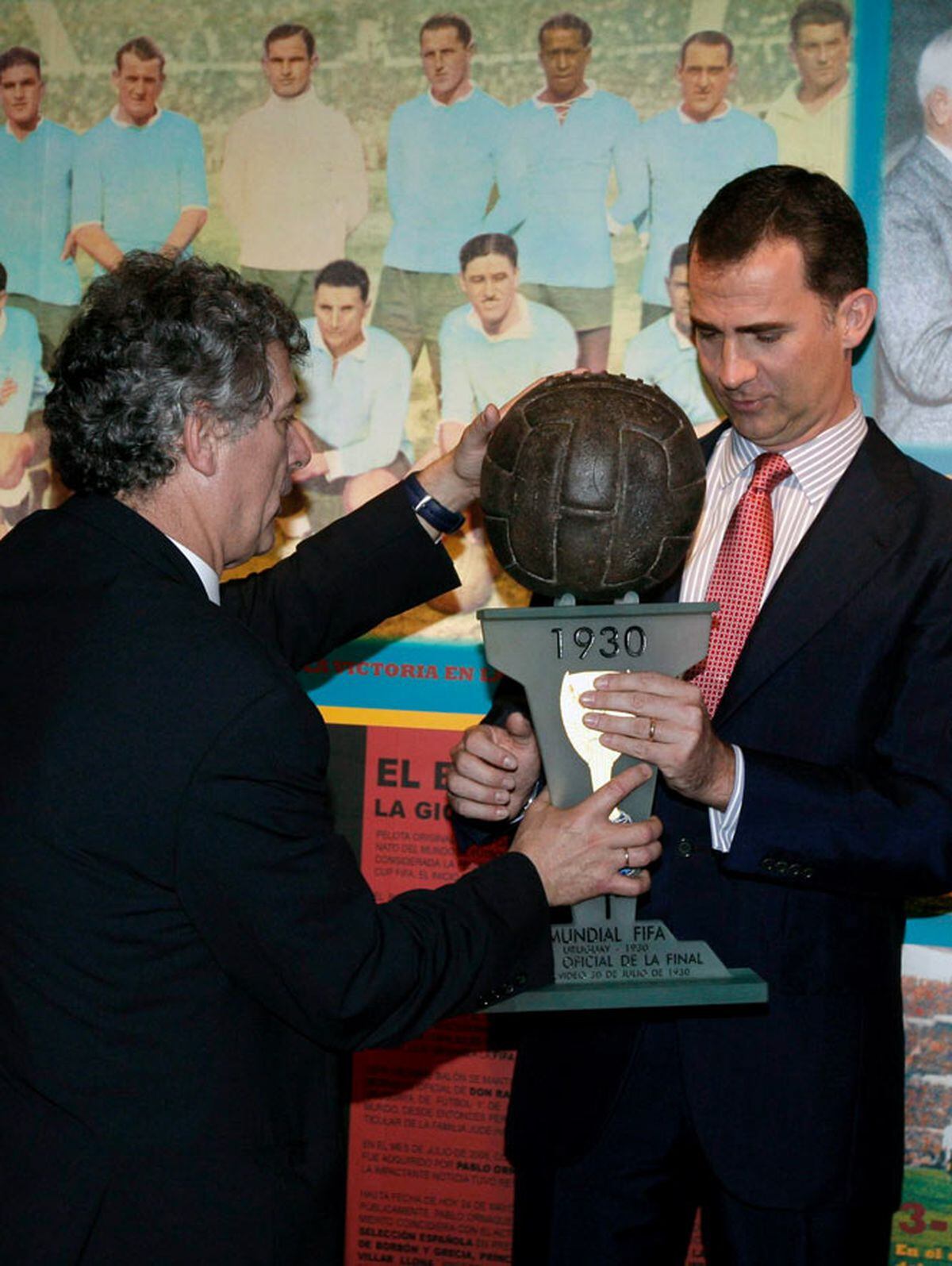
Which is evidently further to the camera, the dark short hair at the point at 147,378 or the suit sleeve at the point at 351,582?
the suit sleeve at the point at 351,582

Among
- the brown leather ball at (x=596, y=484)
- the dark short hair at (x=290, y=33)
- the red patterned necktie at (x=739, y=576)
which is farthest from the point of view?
the dark short hair at (x=290, y=33)

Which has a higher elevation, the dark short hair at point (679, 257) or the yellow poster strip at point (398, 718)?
the dark short hair at point (679, 257)

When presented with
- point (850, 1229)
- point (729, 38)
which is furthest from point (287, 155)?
point (850, 1229)

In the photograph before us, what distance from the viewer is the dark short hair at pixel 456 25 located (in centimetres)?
330

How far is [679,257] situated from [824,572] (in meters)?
1.22

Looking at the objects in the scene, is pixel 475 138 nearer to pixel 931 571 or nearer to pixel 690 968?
pixel 931 571

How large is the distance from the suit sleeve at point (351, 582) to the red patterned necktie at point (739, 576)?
0.63 meters

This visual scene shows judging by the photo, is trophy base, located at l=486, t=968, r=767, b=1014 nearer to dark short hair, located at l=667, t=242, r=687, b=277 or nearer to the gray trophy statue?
the gray trophy statue

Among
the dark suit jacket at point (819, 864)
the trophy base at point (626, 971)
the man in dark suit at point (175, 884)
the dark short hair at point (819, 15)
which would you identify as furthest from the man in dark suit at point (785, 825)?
the dark short hair at point (819, 15)

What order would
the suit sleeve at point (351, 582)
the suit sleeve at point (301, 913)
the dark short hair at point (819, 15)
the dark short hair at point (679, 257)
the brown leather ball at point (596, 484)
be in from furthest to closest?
the dark short hair at point (679, 257)
the dark short hair at point (819, 15)
the suit sleeve at point (351, 582)
the brown leather ball at point (596, 484)
the suit sleeve at point (301, 913)

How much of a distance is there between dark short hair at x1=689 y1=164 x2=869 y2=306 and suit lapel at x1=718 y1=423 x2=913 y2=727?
37 centimetres

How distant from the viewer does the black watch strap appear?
9.20 ft

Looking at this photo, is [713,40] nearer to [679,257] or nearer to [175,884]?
[679,257]

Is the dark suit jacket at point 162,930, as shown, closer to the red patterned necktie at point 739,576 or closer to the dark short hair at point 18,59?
the red patterned necktie at point 739,576
